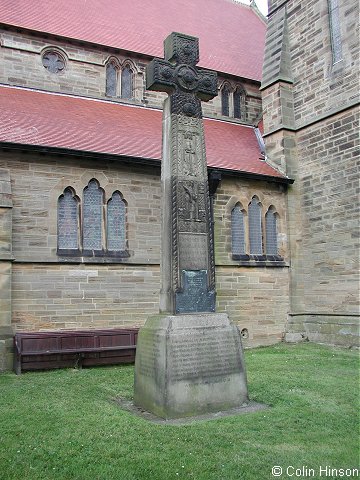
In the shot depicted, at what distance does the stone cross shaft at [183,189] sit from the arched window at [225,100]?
11.2 meters

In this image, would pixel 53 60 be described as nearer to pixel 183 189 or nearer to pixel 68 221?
pixel 68 221

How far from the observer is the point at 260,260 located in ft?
47.9

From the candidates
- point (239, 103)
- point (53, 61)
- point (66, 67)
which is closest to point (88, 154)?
point (66, 67)

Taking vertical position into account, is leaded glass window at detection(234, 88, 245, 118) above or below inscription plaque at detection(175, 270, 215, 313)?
above

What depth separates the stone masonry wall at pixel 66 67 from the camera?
1528 cm

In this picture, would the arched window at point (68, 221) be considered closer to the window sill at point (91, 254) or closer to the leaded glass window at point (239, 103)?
the window sill at point (91, 254)

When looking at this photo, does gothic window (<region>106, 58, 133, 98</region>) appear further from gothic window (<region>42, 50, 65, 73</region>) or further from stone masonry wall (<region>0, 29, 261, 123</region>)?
gothic window (<region>42, 50, 65, 73</region>)

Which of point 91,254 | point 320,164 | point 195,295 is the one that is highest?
point 320,164

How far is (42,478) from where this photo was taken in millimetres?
4480

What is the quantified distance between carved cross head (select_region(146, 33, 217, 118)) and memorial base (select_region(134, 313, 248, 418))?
123 inches

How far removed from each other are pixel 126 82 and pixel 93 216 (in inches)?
252

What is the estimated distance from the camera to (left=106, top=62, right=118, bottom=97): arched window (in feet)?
54.8

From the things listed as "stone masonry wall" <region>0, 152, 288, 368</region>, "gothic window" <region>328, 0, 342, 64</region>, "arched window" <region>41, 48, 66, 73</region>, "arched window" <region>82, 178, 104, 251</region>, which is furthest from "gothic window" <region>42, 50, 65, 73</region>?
"gothic window" <region>328, 0, 342, 64</region>

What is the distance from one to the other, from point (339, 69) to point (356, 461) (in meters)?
12.1
